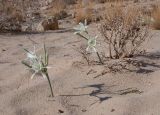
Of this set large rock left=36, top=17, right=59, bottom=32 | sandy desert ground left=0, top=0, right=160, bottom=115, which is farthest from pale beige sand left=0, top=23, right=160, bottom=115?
large rock left=36, top=17, right=59, bottom=32

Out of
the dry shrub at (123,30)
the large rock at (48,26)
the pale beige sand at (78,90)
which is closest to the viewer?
the pale beige sand at (78,90)

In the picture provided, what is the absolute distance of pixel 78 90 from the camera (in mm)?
4344

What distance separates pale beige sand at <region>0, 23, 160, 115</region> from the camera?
396cm

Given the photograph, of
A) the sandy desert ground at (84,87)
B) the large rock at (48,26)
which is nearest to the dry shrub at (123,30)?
the sandy desert ground at (84,87)

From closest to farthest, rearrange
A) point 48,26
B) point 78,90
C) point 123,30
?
point 78,90
point 123,30
point 48,26

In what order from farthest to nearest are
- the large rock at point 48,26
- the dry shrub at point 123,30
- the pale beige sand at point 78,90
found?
the large rock at point 48,26, the dry shrub at point 123,30, the pale beige sand at point 78,90

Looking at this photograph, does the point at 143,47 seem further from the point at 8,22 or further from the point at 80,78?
the point at 8,22

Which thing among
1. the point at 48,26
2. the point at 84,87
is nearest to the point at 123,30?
the point at 84,87

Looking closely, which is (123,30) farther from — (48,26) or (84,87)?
(48,26)

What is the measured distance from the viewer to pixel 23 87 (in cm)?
451

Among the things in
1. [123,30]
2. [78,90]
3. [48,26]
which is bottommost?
[48,26]

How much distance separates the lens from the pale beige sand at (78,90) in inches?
156

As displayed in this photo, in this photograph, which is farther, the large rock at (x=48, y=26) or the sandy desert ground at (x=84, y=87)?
the large rock at (x=48, y=26)

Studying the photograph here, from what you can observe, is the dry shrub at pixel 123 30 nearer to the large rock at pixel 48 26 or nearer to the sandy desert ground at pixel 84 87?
the sandy desert ground at pixel 84 87
